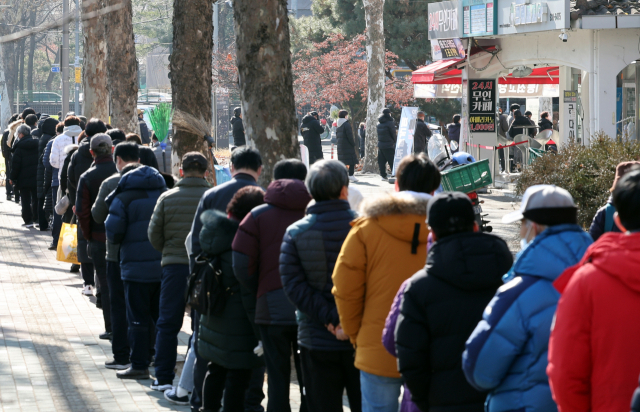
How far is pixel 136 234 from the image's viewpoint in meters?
6.80

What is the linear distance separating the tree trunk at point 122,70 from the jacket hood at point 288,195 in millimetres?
11992

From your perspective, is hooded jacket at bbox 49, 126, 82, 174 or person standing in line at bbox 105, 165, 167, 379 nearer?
person standing in line at bbox 105, 165, 167, 379

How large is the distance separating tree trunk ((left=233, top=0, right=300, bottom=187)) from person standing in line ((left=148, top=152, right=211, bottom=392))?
1.51 metres

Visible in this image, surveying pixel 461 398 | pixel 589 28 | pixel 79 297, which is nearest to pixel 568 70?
pixel 589 28

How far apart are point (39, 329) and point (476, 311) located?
6436 millimetres

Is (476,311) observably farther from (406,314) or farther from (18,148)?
(18,148)

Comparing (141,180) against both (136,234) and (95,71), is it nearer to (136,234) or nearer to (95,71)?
(136,234)

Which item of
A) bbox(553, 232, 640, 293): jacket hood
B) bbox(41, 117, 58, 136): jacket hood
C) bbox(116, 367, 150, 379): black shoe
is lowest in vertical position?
bbox(116, 367, 150, 379): black shoe

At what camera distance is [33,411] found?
6.23 meters

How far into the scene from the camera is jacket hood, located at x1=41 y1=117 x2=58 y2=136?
14.7 meters

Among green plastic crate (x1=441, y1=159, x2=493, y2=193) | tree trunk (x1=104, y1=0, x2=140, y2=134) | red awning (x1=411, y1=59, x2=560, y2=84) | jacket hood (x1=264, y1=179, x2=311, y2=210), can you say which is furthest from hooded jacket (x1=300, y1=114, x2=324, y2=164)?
jacket hood (x1=264, y1=179, x2=311, y2=210)

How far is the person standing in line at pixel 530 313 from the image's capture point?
123 inches

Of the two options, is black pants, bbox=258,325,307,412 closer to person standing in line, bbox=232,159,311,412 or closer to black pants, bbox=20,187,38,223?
person standing in line, bbox=232,159,311,412

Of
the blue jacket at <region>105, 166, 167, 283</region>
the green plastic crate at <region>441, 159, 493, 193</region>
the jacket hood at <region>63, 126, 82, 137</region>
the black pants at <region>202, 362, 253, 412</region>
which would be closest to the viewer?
the black pants at <region>202, 362, 253, 412</region>
